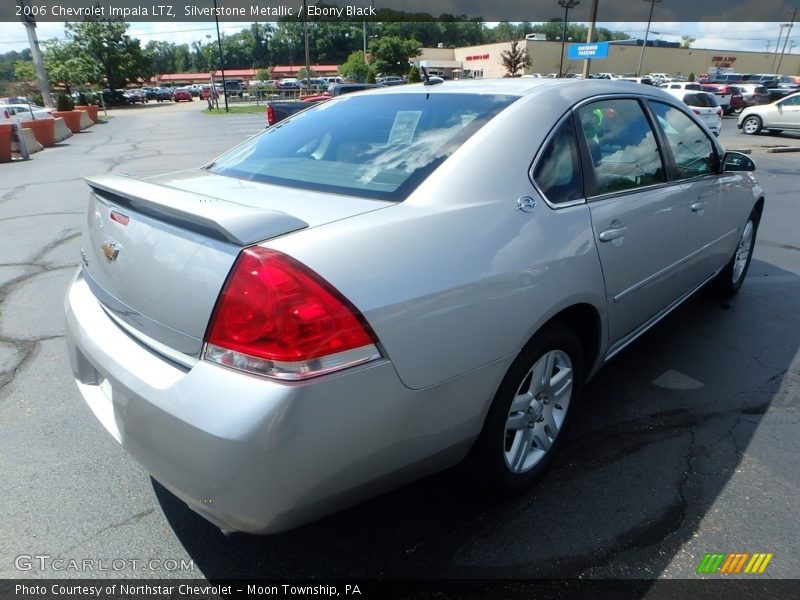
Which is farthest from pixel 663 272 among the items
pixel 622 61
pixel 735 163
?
pixel 622 61

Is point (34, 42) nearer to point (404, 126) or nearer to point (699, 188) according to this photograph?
point (404, 126)

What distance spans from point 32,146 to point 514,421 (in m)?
19.2

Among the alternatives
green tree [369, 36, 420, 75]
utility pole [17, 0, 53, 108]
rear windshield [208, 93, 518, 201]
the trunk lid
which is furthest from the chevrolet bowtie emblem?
green tree [369, 36, 420, 75]

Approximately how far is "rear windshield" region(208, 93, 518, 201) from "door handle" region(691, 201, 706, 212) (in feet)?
5.19

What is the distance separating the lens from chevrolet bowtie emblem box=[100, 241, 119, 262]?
2.00 metres

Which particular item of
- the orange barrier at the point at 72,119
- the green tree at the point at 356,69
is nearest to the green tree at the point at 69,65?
the green tree at the point at 356,69

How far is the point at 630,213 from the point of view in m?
2.65

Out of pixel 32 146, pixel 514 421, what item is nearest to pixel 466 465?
pixel 514 421

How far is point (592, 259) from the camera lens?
7.77ft

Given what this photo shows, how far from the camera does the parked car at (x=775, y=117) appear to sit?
18328 millimetres

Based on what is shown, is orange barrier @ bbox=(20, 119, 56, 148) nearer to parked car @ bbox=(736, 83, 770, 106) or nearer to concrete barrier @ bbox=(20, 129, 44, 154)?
concrete barrier @ bbox=(20, 129, 44, 154)

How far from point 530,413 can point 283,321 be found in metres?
1.26

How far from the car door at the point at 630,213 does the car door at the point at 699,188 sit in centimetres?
17

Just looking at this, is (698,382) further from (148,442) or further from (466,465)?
(148,442)
